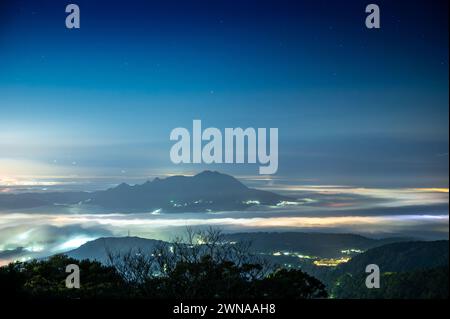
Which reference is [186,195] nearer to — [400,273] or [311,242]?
[311,242]

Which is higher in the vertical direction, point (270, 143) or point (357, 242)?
point (270, 143)

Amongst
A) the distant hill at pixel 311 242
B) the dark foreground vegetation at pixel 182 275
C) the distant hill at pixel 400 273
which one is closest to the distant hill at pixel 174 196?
the distant hill at pixel 311 242

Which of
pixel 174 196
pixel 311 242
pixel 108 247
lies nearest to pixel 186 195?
pixel 174 196

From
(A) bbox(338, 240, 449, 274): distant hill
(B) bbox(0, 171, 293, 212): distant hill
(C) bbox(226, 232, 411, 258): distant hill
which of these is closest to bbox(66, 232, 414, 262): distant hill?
(C) bbox(226, 232, 411, 258): distant hill

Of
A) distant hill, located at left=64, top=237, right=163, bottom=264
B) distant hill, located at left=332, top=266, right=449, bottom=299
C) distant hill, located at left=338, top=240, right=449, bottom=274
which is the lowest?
distant hill, located at left=332, top=266, right=449, bottom=299

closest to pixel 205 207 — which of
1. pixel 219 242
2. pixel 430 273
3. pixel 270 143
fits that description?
pixel 219 242

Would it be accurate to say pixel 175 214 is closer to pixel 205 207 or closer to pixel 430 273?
pixel 205 207

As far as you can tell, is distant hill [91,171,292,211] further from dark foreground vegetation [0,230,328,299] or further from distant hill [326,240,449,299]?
distant hill [326,240,449,299]
